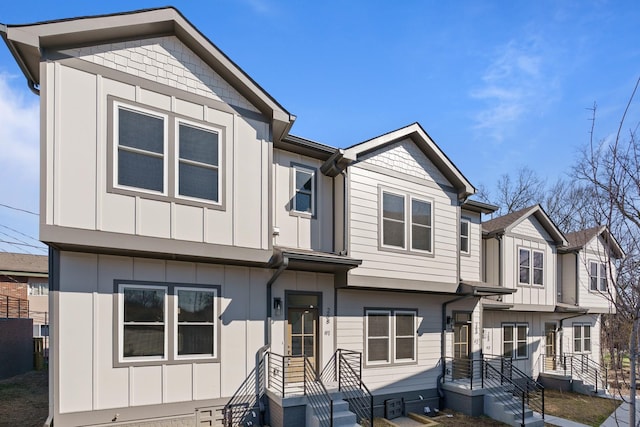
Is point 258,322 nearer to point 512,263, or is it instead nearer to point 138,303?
point 138,303

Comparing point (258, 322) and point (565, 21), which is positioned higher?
point (565, 21)

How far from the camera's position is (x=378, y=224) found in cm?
1040

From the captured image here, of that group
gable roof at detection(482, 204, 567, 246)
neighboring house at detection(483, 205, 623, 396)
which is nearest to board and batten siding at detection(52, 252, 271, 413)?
neighboring house at detection(483, 205, 623, 396)

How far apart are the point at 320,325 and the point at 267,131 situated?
15.9ft

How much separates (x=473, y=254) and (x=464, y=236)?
0.71 m

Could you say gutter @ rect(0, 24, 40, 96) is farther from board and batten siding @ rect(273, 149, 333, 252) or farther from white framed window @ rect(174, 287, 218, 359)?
board and batten siding @ rect(273, 149, 333, 252)

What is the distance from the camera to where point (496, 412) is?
10.7 m

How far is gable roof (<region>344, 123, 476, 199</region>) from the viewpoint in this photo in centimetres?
1052

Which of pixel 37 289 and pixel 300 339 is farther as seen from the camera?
pixel 37 289

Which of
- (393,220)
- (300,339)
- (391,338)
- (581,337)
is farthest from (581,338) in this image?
(300,339)

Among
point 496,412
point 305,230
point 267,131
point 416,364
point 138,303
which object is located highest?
point 267,131

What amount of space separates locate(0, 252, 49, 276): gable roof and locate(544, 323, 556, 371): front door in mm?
25478

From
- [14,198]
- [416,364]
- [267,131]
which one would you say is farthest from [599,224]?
[14,198]

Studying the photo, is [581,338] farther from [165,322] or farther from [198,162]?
[198,162]
